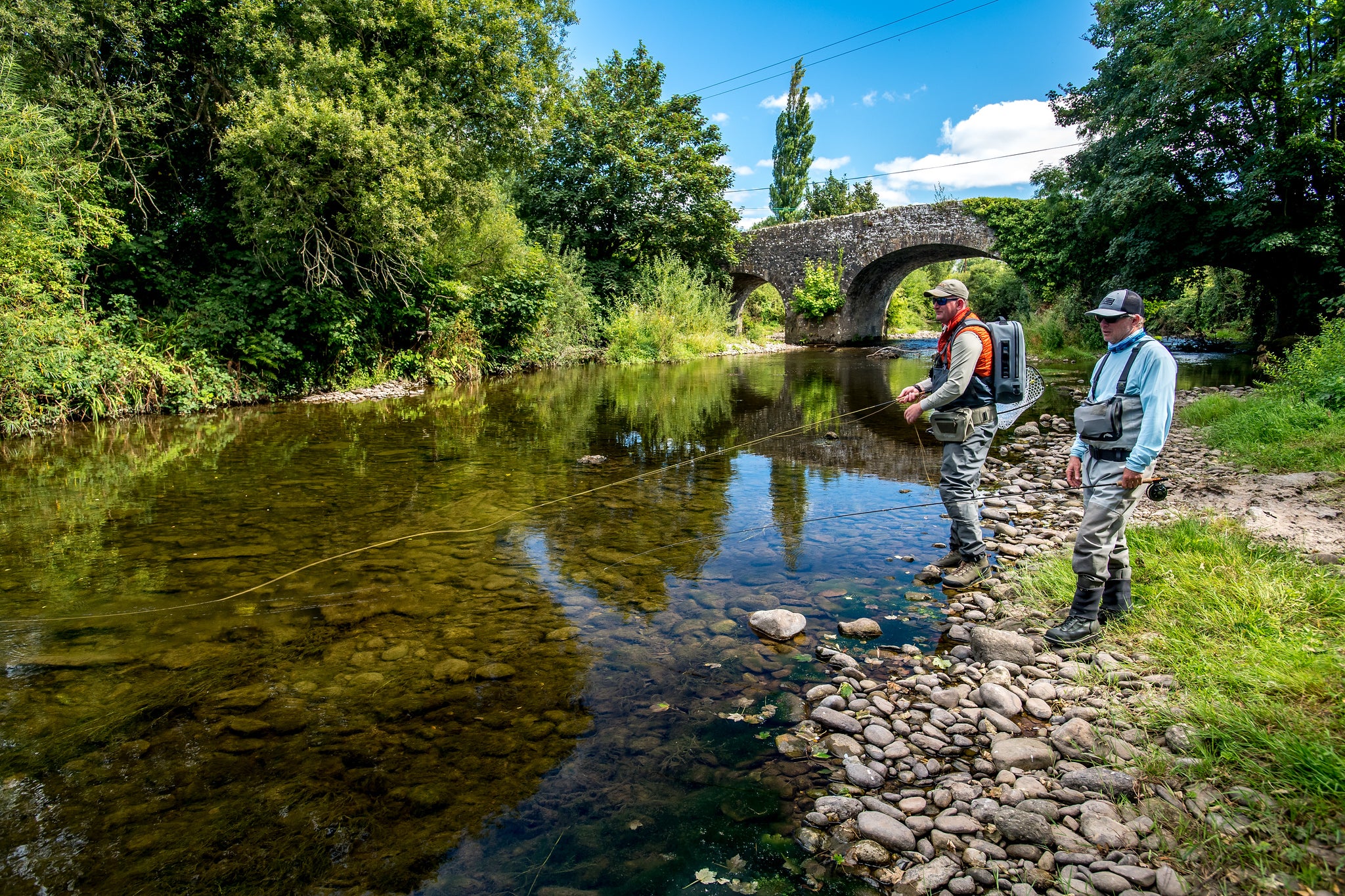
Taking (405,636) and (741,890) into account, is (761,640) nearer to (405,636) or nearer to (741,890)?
(741,890)

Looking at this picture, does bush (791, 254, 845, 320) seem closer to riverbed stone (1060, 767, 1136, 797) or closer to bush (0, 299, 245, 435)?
bush (0, 299, 245, 435)

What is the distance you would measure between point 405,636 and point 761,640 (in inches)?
81.5

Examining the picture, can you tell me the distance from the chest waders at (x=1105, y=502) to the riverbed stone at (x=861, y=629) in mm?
868

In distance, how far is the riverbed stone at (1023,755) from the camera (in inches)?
103

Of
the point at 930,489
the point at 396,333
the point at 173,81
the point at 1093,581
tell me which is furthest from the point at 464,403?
the point at 1093,581

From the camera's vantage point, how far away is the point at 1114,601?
12.0 feet

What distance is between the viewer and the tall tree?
5047 cm

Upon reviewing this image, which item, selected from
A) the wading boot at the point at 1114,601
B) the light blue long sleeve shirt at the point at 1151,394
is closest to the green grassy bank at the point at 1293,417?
the wading boot at the point at 1114,601

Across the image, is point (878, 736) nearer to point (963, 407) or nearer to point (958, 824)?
point (958, 824)

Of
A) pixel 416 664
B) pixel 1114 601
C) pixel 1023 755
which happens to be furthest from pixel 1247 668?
pixel 416 664

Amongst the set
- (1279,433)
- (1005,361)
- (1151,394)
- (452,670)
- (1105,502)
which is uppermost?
(1005,361)

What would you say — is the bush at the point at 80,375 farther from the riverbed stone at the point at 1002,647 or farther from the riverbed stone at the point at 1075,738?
the riverbed stone at the point at 1075,738

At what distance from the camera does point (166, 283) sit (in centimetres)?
1200

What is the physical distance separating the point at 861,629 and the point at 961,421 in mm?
1826
